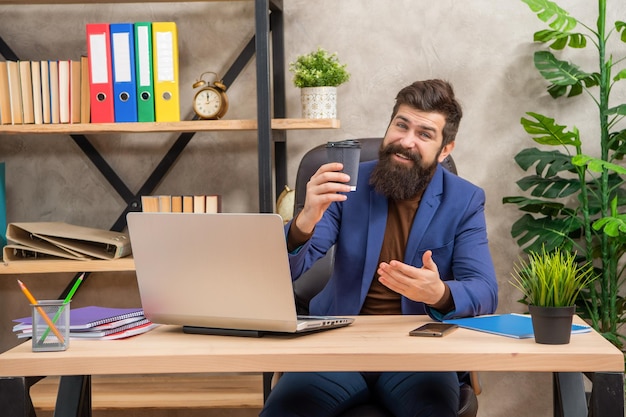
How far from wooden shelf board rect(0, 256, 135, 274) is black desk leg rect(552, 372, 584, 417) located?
1.63 meters

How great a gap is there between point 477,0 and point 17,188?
1950mm

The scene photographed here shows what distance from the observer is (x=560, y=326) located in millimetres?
1441

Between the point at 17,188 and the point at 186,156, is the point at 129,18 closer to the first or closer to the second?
the point at 186,156

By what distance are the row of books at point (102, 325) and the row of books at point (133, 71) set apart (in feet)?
4.14

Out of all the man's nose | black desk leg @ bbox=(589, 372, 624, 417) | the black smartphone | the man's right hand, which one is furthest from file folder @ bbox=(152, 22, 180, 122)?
black desk leg @ bbox=(589, 372, 624, 417)

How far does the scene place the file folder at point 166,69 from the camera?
2.80 m

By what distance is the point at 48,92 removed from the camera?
2.87 m

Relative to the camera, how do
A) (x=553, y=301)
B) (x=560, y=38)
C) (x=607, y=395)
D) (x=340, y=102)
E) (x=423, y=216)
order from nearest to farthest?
1. (x=607, y=395)
2. (x=553, y=301)
3. (x=423, y=216)
4. (x=560, y=38)
5. (x=340, y=102)

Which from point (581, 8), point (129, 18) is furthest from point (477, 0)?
point (129, 18)

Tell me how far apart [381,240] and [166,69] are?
1158 millimetres

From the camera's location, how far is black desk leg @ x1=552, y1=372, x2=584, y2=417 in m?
1.53

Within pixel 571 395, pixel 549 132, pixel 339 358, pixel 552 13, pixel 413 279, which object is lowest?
pixel 571 395

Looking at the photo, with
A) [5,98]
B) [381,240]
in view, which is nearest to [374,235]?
[381,240]

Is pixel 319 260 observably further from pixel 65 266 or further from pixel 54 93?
pixel 54 93
